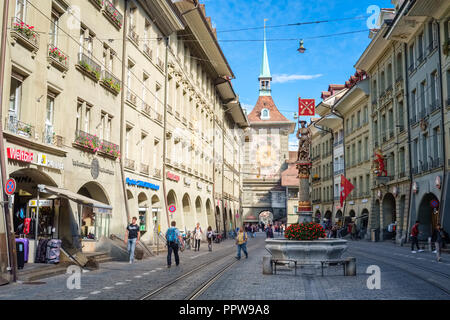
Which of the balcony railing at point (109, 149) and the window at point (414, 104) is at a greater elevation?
the window at point (414, 104)

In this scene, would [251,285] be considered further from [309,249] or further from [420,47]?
[420,47]

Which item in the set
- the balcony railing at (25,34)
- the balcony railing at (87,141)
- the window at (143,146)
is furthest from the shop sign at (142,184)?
the balcony railing at (25,34)

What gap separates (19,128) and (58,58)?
3735 mm

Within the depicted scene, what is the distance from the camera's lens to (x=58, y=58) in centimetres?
1909

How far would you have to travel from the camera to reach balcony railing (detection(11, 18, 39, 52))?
634 inches

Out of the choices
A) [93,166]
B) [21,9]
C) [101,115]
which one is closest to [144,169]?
[101,115]

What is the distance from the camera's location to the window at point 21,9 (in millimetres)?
16828

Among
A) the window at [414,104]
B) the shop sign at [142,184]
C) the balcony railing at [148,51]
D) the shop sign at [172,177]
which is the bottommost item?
the shop sign at [142,184]

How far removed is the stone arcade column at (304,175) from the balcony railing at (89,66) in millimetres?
10170

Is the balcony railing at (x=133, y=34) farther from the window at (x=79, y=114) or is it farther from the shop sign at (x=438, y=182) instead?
the shop sign at (x=438, y=182)

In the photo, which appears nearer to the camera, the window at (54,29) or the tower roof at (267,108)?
the window at (54,29)

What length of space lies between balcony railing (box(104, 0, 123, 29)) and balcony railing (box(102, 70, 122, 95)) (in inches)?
98.0

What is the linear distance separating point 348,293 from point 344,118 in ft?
162

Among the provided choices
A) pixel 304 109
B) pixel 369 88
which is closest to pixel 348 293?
pixel 304 109
